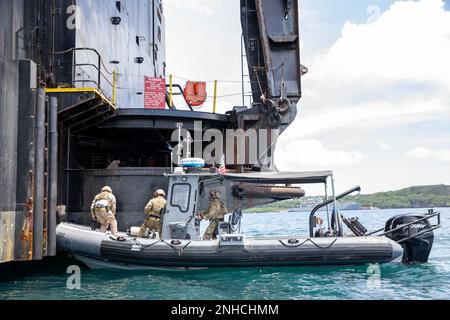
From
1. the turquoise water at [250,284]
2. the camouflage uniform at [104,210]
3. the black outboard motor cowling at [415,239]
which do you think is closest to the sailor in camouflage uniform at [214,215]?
the turquoise water at [250,284]

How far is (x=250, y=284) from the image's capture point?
8477 millimetres

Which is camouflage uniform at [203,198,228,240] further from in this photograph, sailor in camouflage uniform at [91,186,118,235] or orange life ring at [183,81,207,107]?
orange life ring at [183,81,207,107]

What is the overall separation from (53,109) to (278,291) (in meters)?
5.22

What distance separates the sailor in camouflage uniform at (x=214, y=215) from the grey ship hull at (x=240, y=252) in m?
0.78

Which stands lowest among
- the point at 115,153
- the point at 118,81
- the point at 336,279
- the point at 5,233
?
the point at 336,279

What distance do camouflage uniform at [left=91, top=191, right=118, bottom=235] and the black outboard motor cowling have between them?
6.00m

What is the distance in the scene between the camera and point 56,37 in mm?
11352

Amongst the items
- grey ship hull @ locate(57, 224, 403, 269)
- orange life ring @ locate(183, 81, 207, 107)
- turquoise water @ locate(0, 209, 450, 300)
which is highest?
orange life ring @ locate(183, 81, 207, 107)

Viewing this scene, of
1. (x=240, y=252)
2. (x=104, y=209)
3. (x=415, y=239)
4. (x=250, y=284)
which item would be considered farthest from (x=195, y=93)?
(x=415, y=239)

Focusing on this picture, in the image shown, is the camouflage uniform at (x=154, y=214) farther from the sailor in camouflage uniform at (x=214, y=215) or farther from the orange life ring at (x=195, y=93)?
the orange life ring at (x=195, y=93)

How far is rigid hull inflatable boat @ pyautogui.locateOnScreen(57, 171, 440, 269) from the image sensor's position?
9.44m

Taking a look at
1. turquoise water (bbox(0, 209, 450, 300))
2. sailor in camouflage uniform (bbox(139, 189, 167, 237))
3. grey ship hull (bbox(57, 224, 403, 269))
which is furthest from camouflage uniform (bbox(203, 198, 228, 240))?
turquoise water (bbox(0, 209, 450, 300))
